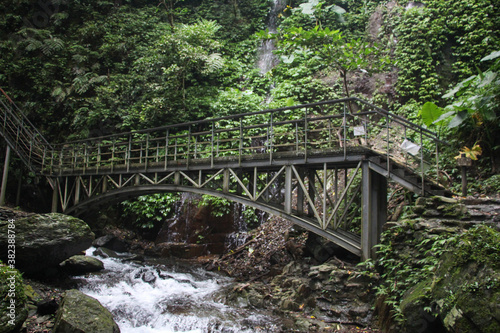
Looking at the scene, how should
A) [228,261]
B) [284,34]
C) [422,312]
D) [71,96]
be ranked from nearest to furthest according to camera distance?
[422,312]
[284,34]
[228,261]
[71,96]

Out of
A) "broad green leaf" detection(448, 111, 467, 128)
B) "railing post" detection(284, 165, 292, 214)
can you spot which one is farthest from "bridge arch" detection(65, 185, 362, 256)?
"broad green leaf" detection(448, 111, 467, 128)

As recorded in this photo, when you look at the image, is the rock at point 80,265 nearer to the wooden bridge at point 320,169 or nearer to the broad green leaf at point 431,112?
the wooden bridge at point 320,169

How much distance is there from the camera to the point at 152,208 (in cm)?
1564

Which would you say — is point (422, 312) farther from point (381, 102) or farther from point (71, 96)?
point (71, 96)

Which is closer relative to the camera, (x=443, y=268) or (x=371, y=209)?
(x=443, y=268)

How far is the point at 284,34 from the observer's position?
1103cm

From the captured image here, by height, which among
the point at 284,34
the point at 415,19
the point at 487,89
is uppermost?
the point at 415,19

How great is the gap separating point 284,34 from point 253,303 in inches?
335

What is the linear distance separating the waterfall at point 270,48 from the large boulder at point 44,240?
565 inches

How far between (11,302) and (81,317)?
1175 millimetres

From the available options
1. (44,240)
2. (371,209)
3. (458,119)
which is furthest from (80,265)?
(458,119)

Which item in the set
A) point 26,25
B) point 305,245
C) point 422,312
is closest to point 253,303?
point 305,245

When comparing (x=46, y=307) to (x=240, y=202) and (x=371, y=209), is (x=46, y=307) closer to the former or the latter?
(x=240, y=202)

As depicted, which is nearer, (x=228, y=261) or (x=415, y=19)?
(x=228, y=261)
